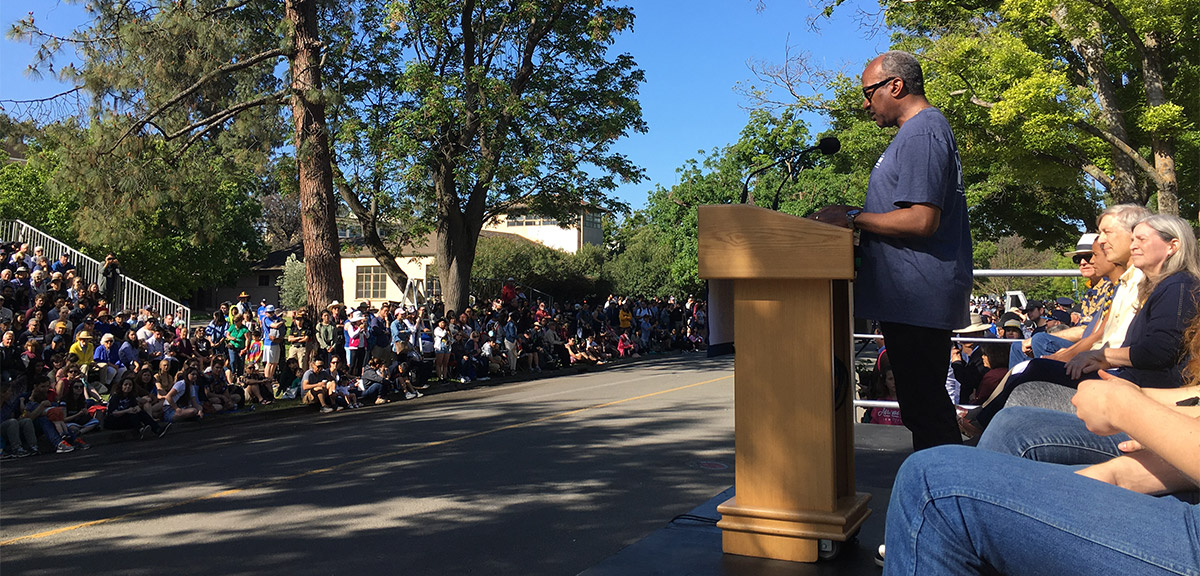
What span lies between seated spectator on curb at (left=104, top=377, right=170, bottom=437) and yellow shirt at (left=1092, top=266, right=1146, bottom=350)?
36.6 ft

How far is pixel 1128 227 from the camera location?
436cm

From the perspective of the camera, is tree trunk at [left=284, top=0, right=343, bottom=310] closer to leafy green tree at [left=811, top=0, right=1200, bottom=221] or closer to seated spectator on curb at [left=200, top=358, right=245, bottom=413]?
seated spectator on curb at [left=200, top=358, right=245, bottom=413]

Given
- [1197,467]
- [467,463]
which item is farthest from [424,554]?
[1197,467]

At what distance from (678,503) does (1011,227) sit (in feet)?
91.3

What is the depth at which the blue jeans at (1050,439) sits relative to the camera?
2354 mm

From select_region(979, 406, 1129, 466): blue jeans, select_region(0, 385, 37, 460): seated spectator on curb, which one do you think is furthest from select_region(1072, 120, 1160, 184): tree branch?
select_region(0, 385, 37, 460): seated spectator on curb

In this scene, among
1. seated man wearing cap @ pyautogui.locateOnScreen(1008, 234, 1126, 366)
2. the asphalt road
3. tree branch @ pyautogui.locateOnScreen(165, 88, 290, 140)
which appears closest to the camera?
seated man wearing cap @ pyautogui.locateOnScreen(1008, 234, 1126, 366)

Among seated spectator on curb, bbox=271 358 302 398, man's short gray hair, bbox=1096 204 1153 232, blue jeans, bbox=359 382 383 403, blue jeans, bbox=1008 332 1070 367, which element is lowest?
blue jeans, bbox=359 382 383 403

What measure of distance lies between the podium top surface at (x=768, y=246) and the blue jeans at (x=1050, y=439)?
673 millimetres

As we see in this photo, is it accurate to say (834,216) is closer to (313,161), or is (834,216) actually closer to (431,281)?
(313,161)

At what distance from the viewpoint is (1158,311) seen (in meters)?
3.48

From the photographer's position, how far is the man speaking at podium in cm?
297

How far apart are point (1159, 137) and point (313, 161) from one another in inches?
671

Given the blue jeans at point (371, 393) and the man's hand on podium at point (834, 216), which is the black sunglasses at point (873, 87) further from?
the blue jeans at point (371, 393)
